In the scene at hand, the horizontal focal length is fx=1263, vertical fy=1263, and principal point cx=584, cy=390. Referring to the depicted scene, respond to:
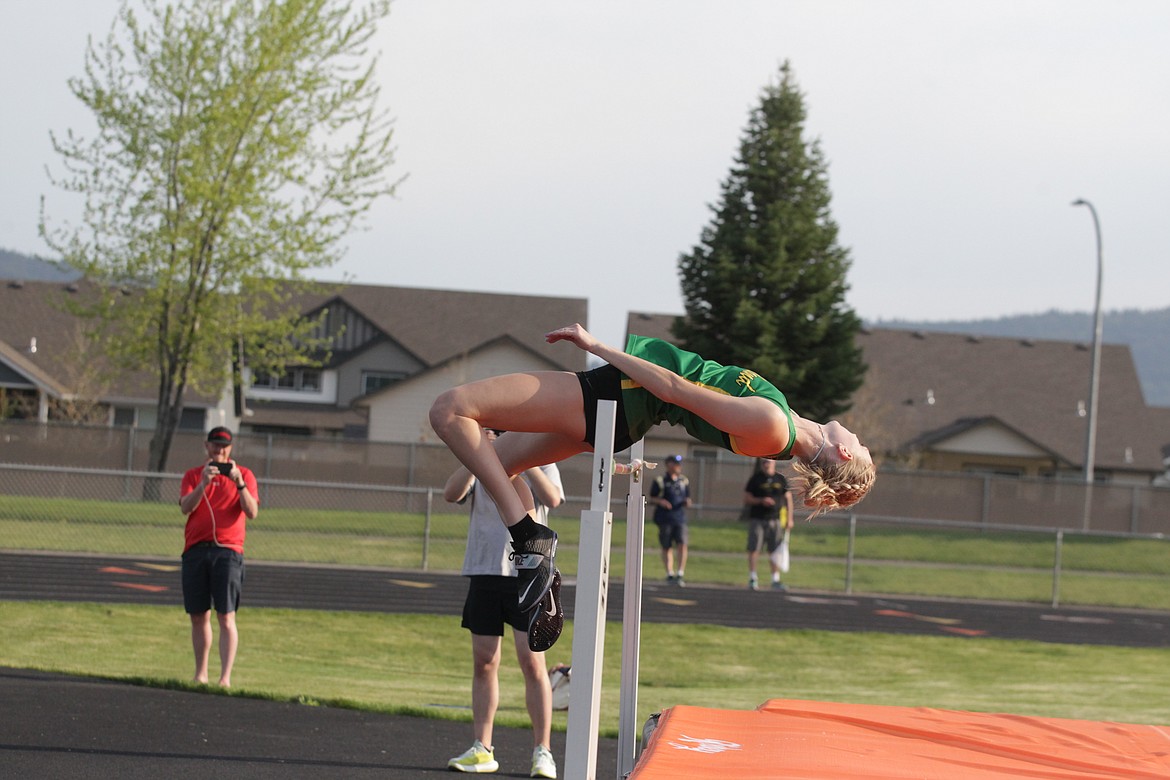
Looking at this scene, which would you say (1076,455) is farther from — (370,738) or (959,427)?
(370,738)

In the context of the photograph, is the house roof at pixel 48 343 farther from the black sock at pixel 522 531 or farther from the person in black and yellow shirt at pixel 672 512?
the black sock at pixel 522 531

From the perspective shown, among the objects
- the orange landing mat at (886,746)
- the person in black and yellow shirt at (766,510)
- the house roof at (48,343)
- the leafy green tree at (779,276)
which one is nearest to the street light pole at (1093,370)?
the leafy green tree at (779,276)

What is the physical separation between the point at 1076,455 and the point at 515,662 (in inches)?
1377

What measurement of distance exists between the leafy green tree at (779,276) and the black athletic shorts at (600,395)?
104 feet

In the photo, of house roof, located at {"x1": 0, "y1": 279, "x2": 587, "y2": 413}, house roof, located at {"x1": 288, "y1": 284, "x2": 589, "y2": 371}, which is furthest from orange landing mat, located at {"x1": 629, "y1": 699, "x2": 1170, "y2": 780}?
house roof, located at {"x1": 288, "y1": 284, "x2": 589, "y2": 371}

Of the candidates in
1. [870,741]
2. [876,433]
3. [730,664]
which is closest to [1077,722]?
[870,741]

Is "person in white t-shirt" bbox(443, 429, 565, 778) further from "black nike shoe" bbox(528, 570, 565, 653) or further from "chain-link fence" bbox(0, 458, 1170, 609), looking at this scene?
Result: "chain-link fence" bbox(0, 458, 1170, 609)

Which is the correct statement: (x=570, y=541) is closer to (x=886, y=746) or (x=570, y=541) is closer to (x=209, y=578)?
(x=209, y=578)

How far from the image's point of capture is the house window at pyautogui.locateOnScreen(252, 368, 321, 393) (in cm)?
4662

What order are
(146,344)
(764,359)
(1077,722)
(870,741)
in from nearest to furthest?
(870,741) → (1077,722) → (146,344) → (764,359)

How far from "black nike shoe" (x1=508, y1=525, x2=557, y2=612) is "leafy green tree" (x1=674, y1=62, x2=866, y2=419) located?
31.8 metres

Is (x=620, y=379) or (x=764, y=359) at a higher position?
(x=764, y=359)

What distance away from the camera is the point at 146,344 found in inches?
1048

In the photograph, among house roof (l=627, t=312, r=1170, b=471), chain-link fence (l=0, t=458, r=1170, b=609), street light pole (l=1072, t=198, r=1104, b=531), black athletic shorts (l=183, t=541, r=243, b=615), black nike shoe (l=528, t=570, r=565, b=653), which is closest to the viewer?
black nike shoe (l=528, t=570, r=565, b=653)
